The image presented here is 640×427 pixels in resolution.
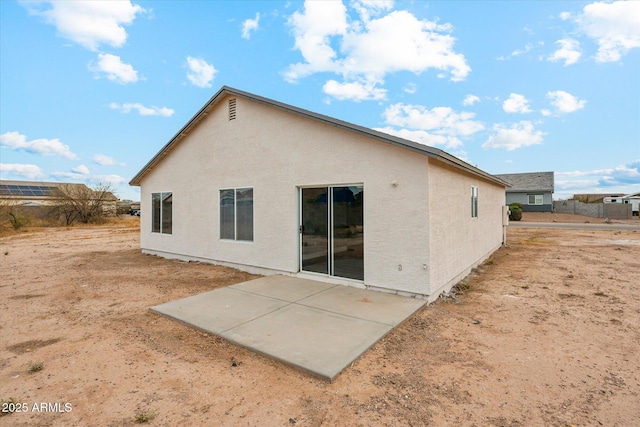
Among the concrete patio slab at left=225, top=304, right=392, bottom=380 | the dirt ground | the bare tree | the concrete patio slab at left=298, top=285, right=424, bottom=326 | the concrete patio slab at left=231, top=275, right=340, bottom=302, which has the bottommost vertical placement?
the dirt ground

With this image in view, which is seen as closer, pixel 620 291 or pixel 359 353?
pixel 359 353

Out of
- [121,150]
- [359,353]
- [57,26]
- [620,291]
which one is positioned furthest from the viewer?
[121,150]

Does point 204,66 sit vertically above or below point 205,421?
above

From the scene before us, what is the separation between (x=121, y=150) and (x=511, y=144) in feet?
84.7

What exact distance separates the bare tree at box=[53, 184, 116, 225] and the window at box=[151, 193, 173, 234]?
2509cm

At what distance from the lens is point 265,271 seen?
8086 mm

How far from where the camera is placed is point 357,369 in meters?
3.42

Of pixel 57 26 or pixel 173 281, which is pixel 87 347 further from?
pixel 57 26

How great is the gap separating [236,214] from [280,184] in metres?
1.91

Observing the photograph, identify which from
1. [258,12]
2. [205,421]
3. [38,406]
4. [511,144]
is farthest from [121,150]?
[511,144]

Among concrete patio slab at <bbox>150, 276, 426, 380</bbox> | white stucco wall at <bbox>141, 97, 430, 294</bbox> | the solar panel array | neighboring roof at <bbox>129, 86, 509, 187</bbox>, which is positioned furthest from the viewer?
the solar panel array

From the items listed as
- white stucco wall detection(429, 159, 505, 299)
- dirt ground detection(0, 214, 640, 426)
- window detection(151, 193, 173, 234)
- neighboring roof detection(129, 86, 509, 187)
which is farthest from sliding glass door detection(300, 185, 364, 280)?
window detection(151, 193, 173, 234)

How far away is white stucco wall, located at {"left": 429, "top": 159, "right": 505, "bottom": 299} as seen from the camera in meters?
5.83

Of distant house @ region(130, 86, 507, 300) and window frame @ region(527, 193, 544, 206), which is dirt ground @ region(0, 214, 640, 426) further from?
window frame @ region(527, 193, 544, 206)
